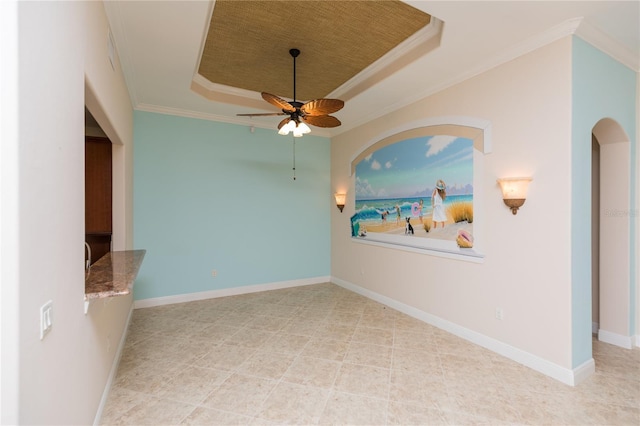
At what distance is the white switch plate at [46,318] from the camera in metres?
1.11

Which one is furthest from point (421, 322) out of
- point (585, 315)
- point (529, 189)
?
point (529, 189)

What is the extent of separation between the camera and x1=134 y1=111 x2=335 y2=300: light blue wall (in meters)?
4.54

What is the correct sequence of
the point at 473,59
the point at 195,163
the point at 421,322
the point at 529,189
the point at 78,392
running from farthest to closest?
the point at 195,163 → the point at 421,322 → the point at 473,59 → the point at 529,189 → the point at 78,392

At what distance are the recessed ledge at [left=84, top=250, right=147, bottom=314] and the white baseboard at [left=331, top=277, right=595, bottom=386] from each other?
11.1ft

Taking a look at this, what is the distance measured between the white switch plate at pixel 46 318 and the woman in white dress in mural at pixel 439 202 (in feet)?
12.0

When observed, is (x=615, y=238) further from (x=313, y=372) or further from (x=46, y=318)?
(x=46, y=318)

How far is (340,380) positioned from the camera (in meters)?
2.62

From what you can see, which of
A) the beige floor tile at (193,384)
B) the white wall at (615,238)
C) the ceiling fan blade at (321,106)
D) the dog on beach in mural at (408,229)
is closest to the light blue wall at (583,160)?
the white wall at (615,238)

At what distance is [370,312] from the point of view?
434 cm

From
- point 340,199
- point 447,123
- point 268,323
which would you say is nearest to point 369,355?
point 268,323

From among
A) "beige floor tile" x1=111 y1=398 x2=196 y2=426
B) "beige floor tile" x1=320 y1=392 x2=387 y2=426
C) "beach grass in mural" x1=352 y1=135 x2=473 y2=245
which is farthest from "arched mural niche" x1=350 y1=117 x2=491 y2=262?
"beige floor tile" x1=111 y1=398 x2=196 y2=426

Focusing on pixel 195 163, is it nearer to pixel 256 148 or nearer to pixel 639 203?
pixel 256 148

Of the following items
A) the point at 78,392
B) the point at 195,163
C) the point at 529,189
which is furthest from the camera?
the point at 195,163

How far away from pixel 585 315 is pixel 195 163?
5242mm
